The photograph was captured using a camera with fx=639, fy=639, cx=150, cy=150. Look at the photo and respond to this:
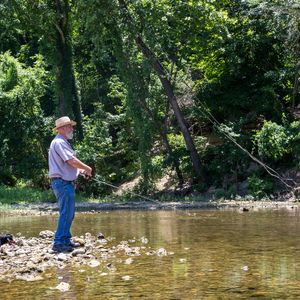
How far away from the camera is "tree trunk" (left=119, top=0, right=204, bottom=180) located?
24.4 m

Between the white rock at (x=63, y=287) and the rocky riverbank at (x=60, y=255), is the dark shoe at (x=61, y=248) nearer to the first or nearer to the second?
the rocky riverbank at (x=60, y=255)

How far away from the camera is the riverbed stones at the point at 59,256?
7708mm

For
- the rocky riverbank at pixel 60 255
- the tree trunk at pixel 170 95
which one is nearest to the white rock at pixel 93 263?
the rocky riverbank at pixel 60 255

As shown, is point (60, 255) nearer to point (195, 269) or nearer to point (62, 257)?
point (62, 257)

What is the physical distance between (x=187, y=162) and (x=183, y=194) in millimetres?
1474

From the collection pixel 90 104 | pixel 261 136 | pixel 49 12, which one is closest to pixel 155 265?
pixel 261 136

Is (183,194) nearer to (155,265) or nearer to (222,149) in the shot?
(222,149)

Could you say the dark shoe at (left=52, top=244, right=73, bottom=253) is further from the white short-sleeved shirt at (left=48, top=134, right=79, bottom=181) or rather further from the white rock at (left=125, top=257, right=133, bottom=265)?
the white rock at (left=125, top=257, right=133, bottom=265)

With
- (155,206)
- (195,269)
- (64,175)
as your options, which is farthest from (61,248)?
(155,206)

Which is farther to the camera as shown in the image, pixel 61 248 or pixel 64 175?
pixel 64 175

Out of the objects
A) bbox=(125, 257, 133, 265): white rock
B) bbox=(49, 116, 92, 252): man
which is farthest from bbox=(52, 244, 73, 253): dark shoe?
bbox=(125, 257, 133, 265): white rock

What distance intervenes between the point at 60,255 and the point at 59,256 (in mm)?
70

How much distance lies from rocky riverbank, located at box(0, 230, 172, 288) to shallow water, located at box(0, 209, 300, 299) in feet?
0.51

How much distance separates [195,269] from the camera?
756 centimetres
